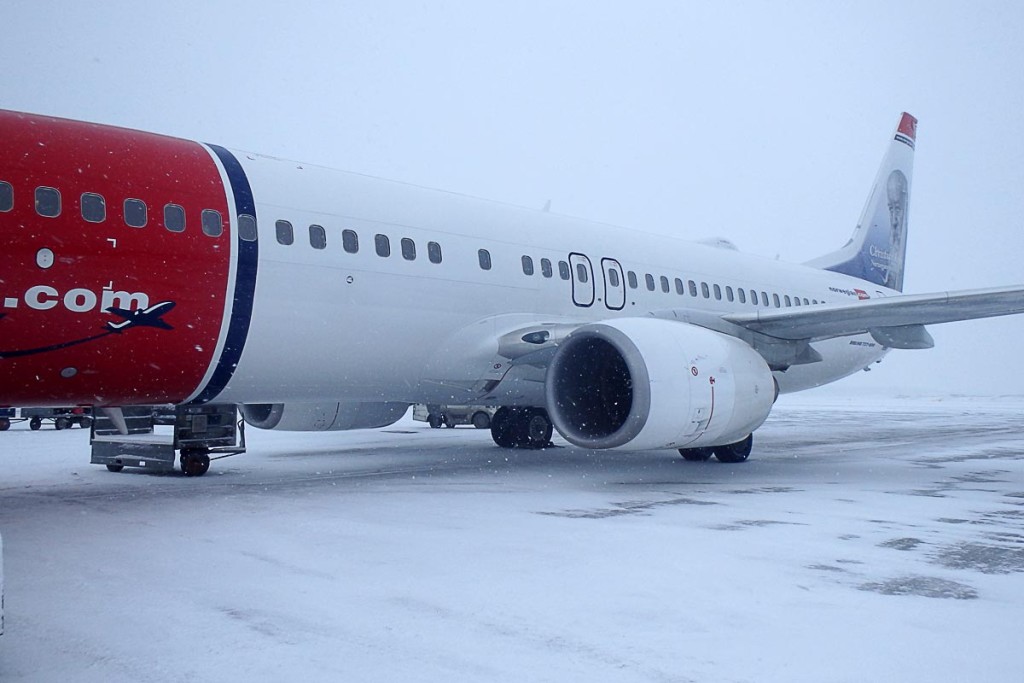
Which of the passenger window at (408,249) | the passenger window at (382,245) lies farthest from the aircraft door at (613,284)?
the passenger window at (382,245)

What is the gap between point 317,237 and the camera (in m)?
8.45

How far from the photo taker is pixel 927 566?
4.98 m

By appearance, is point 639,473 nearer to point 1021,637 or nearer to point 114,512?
point 114,512

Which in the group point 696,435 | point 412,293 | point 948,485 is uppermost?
point 412,293

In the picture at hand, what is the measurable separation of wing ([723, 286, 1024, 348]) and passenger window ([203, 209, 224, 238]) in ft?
20.3

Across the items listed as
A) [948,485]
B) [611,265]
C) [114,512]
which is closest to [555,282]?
[611,265]

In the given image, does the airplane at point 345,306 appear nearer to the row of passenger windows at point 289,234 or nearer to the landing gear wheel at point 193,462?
the row of passenger windows at point 289,234

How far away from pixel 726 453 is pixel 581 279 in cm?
302

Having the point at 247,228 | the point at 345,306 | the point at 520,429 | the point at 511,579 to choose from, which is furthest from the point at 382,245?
the point at 520,429

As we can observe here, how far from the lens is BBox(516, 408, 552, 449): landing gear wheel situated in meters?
13.8

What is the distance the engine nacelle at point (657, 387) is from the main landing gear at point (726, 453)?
167cm

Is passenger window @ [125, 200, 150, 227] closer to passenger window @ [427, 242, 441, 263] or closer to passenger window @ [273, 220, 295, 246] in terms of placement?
passenger window @ [273, 220, 295, 246]

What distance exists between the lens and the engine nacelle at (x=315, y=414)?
10.8m

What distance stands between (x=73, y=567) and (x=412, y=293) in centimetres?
484
